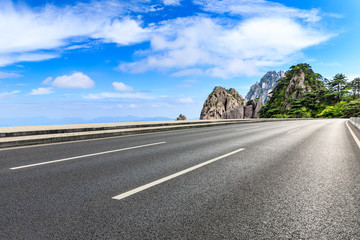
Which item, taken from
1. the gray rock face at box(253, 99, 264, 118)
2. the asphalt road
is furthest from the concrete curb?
the gray rock face at box(253, 99, 264, 118)

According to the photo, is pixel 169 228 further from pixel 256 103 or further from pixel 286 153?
pixel 256 103

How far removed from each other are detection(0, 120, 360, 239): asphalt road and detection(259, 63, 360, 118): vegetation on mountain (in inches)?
2964

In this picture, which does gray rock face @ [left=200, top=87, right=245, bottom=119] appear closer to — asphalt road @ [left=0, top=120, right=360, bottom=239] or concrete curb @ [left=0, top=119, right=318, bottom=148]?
concrete curb @ [left=0, top=119, right=318, bottom=148]

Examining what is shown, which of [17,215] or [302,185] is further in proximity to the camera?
[302,185]

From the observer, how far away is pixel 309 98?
3167 inches

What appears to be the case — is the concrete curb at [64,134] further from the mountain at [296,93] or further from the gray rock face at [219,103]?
the gray rock face at [219,103]

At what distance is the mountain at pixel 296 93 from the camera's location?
8081 centimetres

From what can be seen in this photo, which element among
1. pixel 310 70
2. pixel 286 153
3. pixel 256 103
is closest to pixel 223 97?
pixel 256 103

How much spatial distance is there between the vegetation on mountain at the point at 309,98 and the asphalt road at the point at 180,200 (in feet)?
247

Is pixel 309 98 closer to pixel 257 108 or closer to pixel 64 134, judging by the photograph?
pixel 257 108

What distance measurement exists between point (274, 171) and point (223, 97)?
111806 millimetres

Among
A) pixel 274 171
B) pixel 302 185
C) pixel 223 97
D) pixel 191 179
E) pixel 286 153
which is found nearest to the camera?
pixel 302 185

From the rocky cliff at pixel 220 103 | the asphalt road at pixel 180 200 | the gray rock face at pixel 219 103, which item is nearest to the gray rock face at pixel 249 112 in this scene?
the rocky cliff at pixel 220 103

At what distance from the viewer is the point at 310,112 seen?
7850 centimetres
